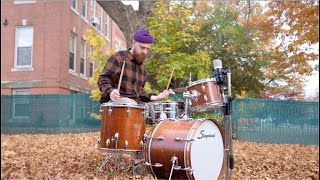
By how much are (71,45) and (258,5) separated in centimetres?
877

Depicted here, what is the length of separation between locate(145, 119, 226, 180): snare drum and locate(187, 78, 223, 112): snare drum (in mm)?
245

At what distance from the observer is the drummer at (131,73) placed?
4312mm

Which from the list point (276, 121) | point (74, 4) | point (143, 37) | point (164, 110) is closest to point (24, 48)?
point (74, 4)

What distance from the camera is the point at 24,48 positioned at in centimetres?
1638

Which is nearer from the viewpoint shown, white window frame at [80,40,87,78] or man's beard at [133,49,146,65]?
man's beard at [133,49,146,65]

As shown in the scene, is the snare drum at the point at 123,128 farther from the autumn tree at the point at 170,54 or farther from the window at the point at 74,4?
the window at the point at 74,4

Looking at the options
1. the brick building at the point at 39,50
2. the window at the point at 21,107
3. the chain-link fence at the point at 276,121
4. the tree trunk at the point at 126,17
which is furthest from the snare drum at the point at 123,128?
the brick building at the point at 39,50

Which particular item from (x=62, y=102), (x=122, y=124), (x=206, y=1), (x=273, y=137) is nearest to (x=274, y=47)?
(x=273, y=137)

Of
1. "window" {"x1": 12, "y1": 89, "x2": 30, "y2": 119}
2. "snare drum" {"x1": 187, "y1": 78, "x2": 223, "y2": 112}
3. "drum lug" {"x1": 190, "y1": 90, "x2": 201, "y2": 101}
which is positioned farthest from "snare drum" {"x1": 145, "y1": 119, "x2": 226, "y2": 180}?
"window" {"x1": 12, "y1": 89, "x2": 30, "y2": 119}

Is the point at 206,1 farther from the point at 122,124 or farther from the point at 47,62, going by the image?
the point at 122,124

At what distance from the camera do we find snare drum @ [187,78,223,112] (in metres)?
4.00

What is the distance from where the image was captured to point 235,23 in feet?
52.1

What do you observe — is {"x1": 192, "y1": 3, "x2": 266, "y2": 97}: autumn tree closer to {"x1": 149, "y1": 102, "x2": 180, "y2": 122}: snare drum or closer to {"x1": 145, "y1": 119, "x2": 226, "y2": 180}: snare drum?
{"x1": 149, "y1": 102, "x2": 180, "y2": 122}: snare drum

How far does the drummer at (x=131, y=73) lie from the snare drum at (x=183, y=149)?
2.56ft
